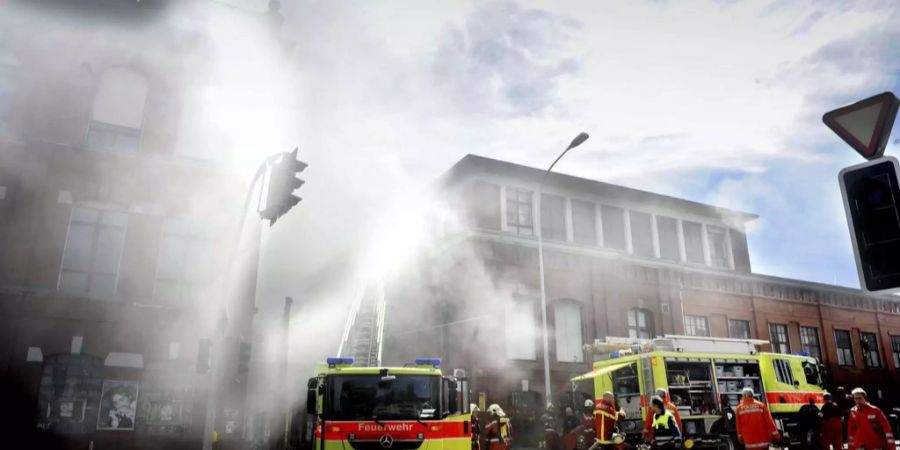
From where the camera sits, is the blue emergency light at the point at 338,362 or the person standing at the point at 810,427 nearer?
the blue emergency light at the point at 338,362

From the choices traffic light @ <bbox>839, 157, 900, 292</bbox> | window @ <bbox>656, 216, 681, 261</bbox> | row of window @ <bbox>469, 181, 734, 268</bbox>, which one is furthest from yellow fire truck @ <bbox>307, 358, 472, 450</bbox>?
window @ <bbox>656, 216, 681, 261</bbox>

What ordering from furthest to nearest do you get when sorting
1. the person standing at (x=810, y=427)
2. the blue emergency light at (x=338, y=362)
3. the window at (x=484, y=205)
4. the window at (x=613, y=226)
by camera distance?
the window at (x=613, y=226) < the window at (x=484, y=205) < the person standing at (x=810, y=427) < the blue emergency light at (x=338, y=362)

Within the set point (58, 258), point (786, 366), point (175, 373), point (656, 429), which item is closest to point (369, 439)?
point (656, 429)

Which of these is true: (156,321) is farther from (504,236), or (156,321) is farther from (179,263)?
(504,236)

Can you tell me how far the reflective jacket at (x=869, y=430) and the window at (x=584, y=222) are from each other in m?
17.0

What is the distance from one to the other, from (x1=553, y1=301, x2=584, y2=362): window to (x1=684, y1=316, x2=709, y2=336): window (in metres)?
6.22

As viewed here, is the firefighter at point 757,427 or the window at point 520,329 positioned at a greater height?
the window at point 520,329

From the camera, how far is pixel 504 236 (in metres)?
22.5

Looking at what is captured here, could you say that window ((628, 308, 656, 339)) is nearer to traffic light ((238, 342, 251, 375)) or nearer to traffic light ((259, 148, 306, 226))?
traffic light ((238, 342, 251, 375))

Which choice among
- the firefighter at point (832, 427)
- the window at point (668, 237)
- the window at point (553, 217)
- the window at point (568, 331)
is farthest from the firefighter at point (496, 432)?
the window at point (668, 237)

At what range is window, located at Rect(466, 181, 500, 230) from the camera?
23.0m

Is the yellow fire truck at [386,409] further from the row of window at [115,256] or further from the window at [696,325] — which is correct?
the window at [696,325]

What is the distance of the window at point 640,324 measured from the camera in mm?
24781

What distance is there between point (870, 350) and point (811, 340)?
4981mm
